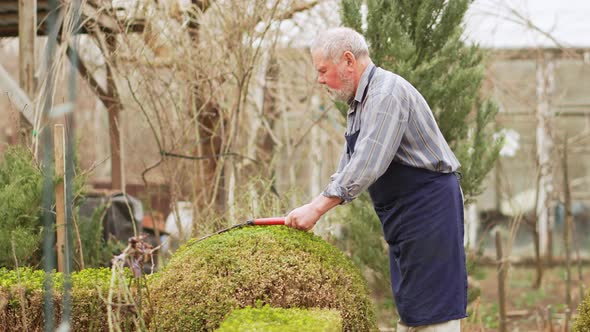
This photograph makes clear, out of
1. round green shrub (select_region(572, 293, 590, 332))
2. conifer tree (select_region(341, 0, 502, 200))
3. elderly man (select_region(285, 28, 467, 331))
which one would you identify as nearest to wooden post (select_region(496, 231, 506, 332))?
conifer tree (select_region(341, 0, 502, 200))

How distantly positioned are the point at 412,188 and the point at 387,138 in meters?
0.32

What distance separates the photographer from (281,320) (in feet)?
10.9

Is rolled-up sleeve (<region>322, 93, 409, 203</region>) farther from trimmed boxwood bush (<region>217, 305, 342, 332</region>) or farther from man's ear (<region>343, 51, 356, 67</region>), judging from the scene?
trimmed boxwood bush (<region>217, 305, 342, 332</region>)

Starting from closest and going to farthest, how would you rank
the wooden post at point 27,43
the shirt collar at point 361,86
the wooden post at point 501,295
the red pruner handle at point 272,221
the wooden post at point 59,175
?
1. the shirt collar at point 361,86
2. the red pruner handle at point 272,221
3. the wooden post at point 59,175
4. the wooden post at point 501,295
5. the wooden post at point 27,43

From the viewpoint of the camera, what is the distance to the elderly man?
11.5 feet

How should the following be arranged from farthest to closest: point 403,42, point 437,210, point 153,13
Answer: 1. point 153,13
2. point 403,42
3. point 437,210

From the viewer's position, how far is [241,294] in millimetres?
3625

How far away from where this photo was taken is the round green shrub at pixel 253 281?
143 inches

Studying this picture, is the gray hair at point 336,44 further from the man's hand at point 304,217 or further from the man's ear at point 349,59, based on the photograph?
the man's hand at point 304,217

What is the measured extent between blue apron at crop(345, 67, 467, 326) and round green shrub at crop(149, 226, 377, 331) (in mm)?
385

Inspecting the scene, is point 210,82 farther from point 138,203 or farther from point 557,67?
point 557,67

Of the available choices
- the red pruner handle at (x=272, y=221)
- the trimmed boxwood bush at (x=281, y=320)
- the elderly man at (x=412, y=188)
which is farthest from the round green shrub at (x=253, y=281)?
the elderly man at (x=412, y=188)

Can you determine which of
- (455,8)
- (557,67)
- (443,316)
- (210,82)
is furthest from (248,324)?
(557,67)

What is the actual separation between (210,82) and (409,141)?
150 inches
